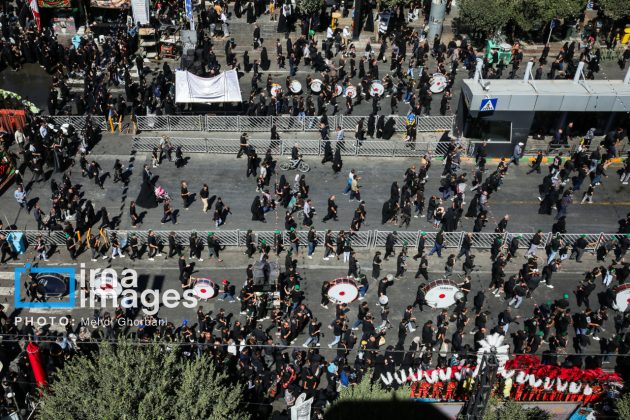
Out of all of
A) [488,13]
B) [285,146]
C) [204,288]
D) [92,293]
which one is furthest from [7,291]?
[488,13]

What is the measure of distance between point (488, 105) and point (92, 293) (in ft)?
62.6

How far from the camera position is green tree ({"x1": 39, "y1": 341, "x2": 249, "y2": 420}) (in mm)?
15602

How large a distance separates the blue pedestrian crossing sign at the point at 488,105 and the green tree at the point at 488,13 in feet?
33.8

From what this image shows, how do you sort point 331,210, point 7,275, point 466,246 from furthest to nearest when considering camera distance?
1. point 331,210
2. point 466,246
3. point 7,275

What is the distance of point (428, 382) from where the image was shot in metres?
20.0

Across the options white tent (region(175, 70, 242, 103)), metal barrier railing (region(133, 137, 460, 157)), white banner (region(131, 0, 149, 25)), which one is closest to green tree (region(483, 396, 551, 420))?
metal barrier railing (region(133, 137, 460, 157))

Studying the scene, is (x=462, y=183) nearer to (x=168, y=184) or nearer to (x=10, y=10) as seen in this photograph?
(x=168, y=184)

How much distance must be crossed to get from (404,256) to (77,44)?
25.1m

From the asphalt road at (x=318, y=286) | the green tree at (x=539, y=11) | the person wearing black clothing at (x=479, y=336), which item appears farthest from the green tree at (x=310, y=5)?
the person wearing black clothing at (x=479, y=336)

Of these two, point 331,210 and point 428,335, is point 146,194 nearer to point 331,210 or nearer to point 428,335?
point 331,210

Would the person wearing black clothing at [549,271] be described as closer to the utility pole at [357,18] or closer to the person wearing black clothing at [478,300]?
the person wearing black clothing at [478,300]

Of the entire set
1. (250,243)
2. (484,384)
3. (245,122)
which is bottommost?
(250,243)

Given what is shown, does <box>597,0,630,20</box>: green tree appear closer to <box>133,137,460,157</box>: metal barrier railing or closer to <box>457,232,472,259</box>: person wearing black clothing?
<box>133,137,460,157</box>: metal barrier railing

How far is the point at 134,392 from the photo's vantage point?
15789mm
